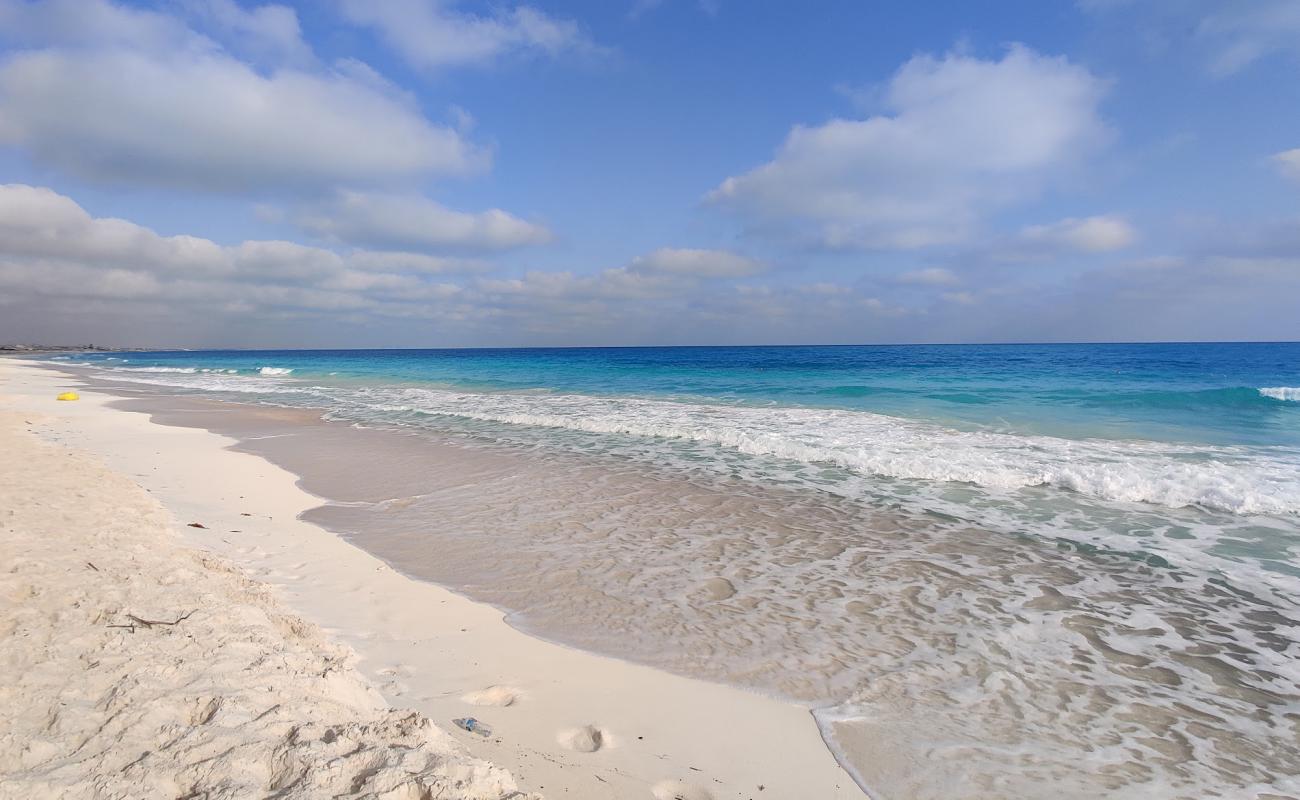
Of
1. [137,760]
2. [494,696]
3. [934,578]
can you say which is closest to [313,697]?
[137,760]

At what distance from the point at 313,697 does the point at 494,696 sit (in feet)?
3.35

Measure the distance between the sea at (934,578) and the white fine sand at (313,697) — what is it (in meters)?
0.43

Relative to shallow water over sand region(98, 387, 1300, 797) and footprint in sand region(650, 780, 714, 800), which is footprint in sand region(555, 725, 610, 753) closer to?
footprint in sand region(650, 780, 714, 800)

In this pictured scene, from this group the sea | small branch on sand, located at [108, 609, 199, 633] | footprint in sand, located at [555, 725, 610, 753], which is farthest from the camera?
small branch on sand, located at [108, 609, 199, 633]

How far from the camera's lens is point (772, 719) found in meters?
3.67

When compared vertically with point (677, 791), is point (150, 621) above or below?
above

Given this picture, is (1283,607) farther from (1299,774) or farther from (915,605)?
(915,605)

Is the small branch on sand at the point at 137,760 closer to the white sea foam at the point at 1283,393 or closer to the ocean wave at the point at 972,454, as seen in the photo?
the ocean wave at the point at 972,454

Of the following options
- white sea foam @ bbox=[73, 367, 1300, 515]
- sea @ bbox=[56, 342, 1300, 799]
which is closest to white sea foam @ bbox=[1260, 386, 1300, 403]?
sea @ bbox=[56, 342, 1300, 799]

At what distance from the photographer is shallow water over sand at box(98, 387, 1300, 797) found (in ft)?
11.2

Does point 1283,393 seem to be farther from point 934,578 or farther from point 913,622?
point 913,622

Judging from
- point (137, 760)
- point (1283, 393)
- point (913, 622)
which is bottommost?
point (913, 622)

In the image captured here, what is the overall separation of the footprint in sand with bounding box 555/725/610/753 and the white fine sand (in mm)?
16

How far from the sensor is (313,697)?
3.18m
